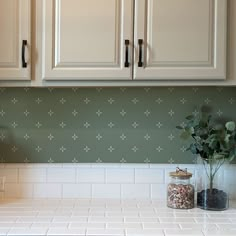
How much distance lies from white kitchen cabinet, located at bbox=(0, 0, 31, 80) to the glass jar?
882 millimetres

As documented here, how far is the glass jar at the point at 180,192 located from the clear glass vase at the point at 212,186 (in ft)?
0.21

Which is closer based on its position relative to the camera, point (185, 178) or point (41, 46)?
point (41, 46)

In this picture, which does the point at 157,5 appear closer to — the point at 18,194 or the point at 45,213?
the point at 45,213

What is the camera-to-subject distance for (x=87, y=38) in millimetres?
1769

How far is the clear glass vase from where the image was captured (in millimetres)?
1873

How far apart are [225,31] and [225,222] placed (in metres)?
0.86

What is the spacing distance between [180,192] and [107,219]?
41cm

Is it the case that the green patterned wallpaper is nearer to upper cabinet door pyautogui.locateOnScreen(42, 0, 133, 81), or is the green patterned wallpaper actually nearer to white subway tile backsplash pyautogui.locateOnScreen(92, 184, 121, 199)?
white subway tile backsplash pyautogui.locateOnScreen(92, 184, 121, 199)

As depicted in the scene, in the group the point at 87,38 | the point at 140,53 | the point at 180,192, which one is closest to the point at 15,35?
the point at 87,38

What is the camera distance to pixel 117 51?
1776mm

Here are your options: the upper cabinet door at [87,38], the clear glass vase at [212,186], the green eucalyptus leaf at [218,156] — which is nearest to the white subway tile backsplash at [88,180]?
the clear glass vase at [212,186]

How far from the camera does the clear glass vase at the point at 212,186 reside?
187 centimetres

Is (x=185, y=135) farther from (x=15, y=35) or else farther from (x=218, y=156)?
(x=15, y=35)

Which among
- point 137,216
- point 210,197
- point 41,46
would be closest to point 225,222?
point 210,197
